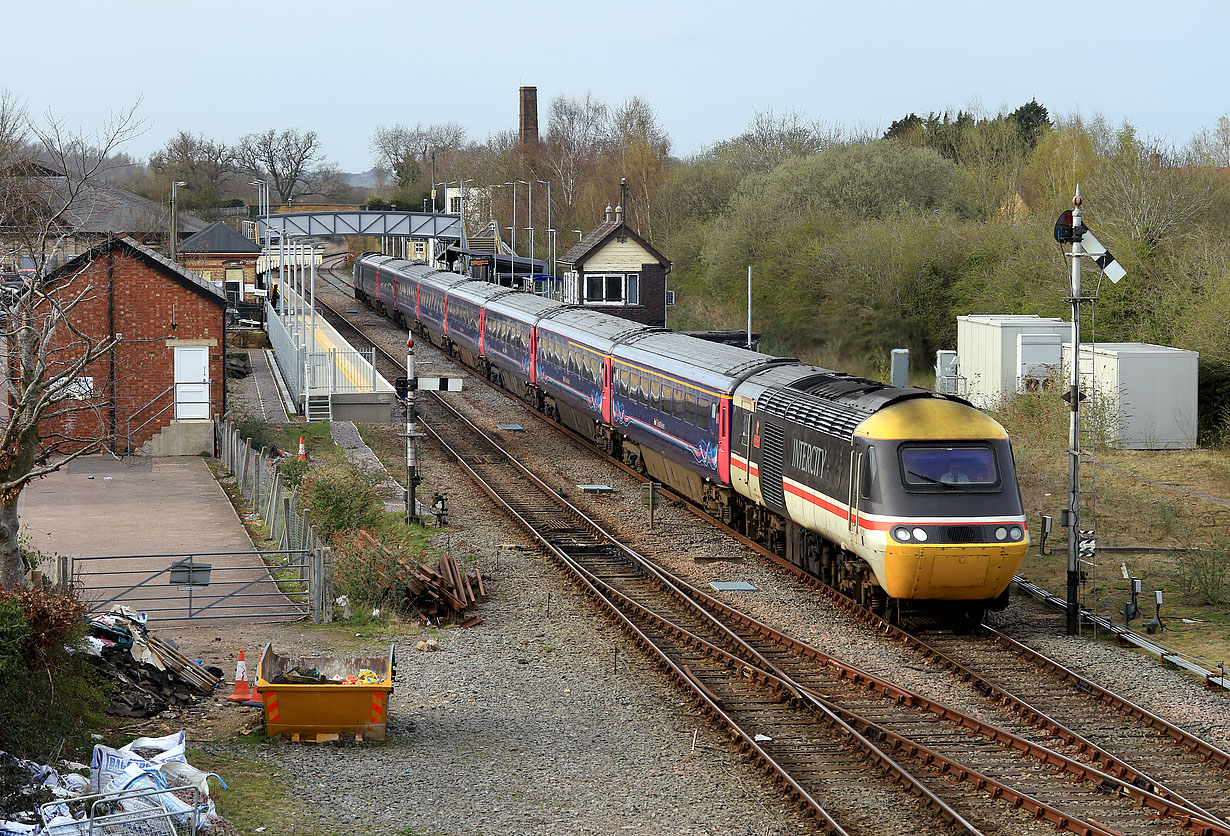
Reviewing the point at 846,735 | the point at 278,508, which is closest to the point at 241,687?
the point at 846,735

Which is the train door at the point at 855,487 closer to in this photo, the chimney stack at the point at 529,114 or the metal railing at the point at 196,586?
the metal railing at the point at 196,586

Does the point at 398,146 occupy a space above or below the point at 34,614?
above

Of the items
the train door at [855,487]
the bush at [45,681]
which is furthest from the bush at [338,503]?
the train door at [855,487]

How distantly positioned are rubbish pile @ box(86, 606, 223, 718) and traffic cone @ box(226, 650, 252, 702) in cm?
29

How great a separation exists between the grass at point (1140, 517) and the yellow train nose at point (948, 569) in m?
2.50

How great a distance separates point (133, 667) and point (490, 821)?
5047 millimetres

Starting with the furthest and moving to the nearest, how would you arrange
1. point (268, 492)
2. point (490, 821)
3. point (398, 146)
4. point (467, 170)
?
point (398, 146), point (467, 170), point (268, 492), point (490, 821)

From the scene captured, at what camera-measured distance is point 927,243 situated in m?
47.3

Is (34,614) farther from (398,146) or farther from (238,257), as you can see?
(398,146)

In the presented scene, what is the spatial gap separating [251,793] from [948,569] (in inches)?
337

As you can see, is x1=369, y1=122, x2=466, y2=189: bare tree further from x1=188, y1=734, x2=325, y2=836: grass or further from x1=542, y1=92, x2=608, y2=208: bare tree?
x1=188, y1=734, x2=325, y2=836: grass

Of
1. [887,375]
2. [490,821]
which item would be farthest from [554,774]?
[887,375]

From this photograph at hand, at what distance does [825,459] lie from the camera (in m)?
17.8

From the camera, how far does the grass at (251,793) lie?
10539 mm
